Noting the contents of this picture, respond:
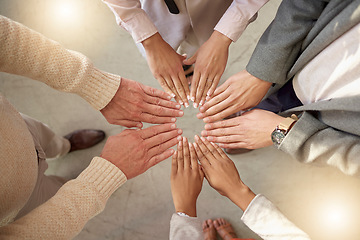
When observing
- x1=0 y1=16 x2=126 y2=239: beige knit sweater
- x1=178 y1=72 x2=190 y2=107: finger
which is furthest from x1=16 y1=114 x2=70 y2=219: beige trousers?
x1=178 y1=72 x2=190 y2=107: finger

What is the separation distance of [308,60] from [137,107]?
598mm

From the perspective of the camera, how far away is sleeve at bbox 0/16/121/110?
709 mm

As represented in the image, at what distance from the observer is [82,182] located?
785mm

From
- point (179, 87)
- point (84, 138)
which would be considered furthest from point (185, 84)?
point (84, 138)

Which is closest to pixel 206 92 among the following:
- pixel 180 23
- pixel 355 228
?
pixel 180 23

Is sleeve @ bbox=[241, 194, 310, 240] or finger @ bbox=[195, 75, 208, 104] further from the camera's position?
finger @ bbox=[195, 75, 208, 104]

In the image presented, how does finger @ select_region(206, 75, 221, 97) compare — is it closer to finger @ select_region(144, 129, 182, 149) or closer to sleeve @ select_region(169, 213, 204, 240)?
finger @ select_region(144, 129, 182, 149)

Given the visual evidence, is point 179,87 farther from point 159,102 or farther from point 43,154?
point 43,154

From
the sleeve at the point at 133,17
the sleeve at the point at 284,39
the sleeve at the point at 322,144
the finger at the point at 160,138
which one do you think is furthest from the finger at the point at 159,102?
the sleeve at the point at 322,144

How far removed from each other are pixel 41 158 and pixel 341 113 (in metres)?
0.94

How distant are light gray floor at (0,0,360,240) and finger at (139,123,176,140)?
348 millimetres

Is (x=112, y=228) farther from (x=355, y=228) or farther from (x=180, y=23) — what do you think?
(x=355, y=228)

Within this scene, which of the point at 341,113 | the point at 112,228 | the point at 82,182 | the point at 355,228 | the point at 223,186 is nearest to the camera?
the point at 341,113

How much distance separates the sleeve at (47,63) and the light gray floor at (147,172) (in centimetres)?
61
